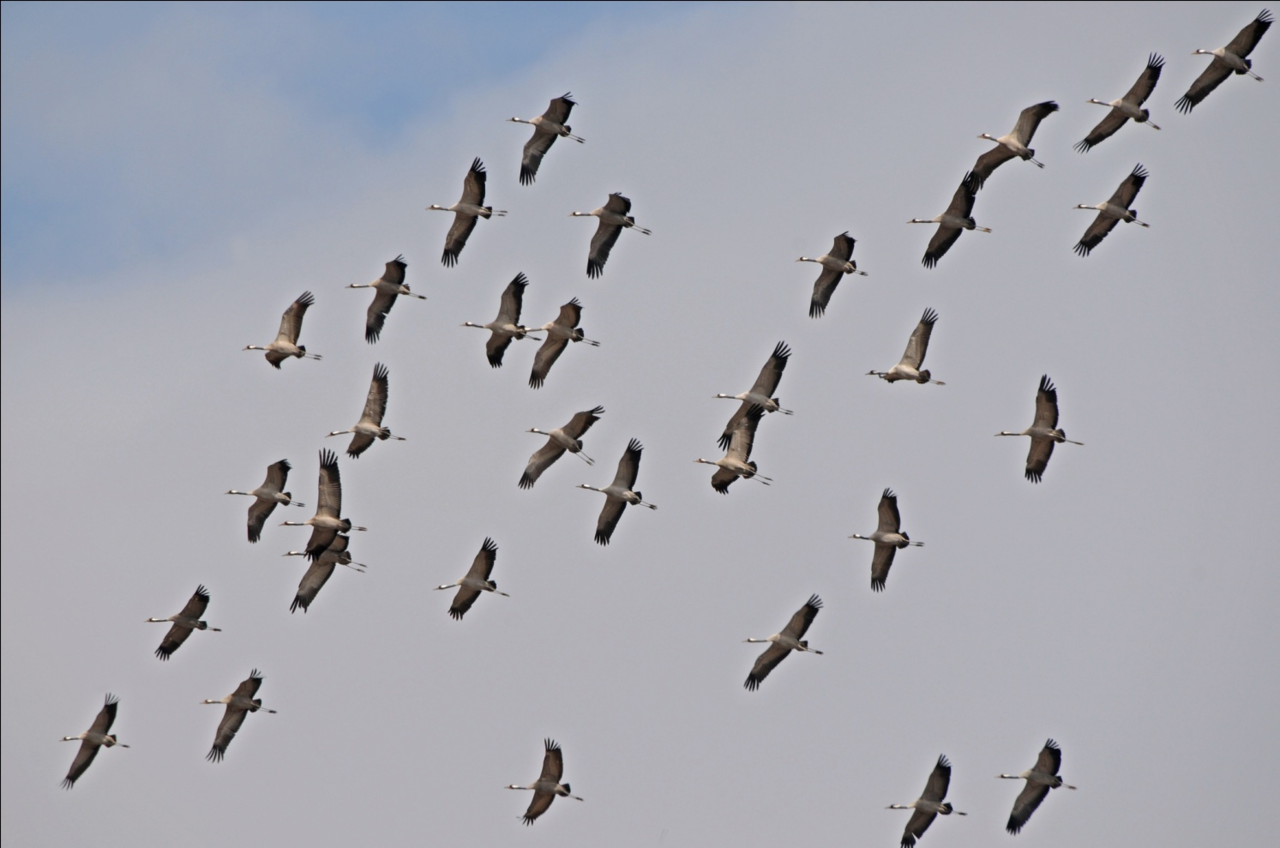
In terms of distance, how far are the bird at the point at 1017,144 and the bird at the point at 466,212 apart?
994 cm

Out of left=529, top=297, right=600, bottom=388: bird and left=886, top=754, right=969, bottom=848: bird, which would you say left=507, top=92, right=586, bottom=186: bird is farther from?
left=886, top=754, right=969, bottom=848: bird

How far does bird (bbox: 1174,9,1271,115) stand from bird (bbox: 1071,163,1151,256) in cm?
176

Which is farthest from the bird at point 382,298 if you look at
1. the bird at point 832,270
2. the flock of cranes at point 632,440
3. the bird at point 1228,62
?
the bird at point 1228,62

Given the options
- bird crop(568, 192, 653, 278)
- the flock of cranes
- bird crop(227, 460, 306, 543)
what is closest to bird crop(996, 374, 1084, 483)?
the flock of cranes

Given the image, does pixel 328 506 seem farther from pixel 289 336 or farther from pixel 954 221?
pixel 954 221

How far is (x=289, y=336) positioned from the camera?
5609 centimetres

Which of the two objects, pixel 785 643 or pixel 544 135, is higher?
pixel 544 135

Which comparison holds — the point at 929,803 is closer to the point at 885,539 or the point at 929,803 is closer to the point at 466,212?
the point at 885,539

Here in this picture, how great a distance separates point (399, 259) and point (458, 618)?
7.71m

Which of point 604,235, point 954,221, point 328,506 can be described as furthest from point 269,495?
point 954,221

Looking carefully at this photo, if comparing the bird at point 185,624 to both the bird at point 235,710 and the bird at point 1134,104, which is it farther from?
the bird at point 1134,104

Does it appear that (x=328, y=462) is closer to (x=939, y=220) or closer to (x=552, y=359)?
(x=552, y=359)

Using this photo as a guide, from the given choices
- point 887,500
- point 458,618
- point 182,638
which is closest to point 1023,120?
point 887,500

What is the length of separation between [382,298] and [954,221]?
12.4m
